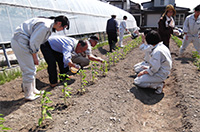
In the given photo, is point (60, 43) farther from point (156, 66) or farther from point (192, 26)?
point (192, 26)

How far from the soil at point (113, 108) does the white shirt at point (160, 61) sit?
54 cm

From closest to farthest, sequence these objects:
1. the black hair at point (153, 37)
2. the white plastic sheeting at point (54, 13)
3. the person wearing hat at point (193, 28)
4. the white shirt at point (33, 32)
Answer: the white shirt at point (33, 32) < the black hair at point (153, 37) < the white plastic sheeting at point (54, 13) < the person wearing hat at point (193, 28)

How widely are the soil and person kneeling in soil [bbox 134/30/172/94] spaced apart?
0.76ft

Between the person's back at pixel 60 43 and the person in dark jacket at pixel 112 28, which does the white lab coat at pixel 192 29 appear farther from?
the person's back at pixel 60 43

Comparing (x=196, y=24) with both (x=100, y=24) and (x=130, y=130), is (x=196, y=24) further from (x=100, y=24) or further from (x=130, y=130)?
(x=100, y=24)

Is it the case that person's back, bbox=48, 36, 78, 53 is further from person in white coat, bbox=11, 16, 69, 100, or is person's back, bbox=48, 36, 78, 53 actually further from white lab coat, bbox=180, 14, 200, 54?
white lab coat, bbox=180, 14, 200, 54

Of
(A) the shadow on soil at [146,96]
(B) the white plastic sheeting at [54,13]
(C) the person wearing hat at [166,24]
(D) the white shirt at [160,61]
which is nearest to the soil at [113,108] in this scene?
(A) the shadow on soil at [146,96]

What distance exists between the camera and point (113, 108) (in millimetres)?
2490

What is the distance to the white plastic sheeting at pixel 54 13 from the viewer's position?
4.60 metres

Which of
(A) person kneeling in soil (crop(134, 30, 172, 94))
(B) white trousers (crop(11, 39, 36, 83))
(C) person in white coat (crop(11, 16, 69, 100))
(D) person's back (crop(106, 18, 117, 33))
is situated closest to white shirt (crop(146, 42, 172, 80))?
(A) person kneeling in soil (crop(134, 30, 172, 94))

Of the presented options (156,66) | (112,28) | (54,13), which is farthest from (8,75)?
(112,28)

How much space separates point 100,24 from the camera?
11141mm

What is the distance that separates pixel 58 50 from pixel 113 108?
6.40ft

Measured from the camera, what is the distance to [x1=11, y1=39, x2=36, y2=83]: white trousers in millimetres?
2528
